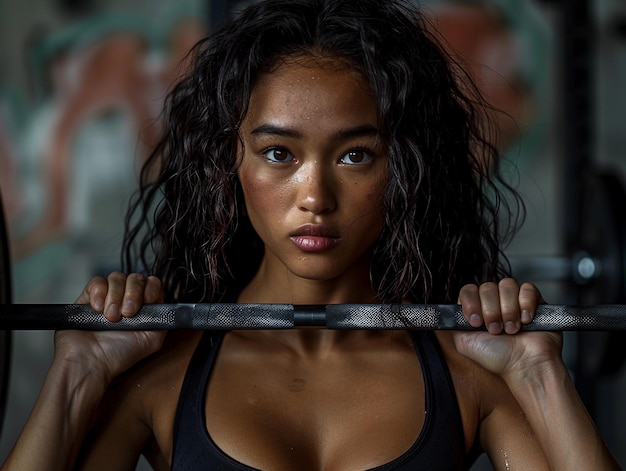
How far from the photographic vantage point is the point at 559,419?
123cm

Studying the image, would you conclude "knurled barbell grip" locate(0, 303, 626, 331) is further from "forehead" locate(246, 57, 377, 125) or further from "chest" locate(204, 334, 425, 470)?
"forehead" locate(246, 57, 377, 125)

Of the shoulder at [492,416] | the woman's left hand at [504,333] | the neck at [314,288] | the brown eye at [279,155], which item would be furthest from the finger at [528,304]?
the brown eye at [279,155]

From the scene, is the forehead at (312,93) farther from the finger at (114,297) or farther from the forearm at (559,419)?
the forearm at (559,419)

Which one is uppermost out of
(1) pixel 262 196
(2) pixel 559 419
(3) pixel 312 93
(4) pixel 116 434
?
(3) pixel 312 93

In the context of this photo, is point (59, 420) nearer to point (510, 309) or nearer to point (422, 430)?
point (422, 430)

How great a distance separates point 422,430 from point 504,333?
0.17 metres

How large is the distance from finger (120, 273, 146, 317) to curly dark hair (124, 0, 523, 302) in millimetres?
112

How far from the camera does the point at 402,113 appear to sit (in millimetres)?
1281

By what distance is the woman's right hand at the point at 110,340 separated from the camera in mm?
1279

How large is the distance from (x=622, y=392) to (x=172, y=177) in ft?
8.24

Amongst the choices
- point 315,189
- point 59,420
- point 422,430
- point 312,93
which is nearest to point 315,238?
point 315,189

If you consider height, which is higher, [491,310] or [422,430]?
[491,310]

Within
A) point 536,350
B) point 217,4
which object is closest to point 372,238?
point 536,350

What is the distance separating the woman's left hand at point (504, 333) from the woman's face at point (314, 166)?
169 mm
